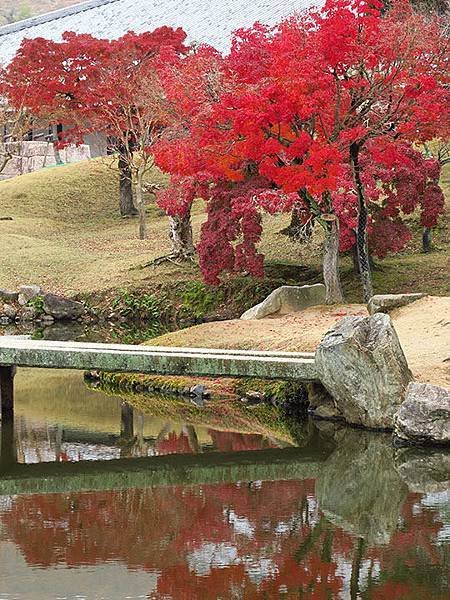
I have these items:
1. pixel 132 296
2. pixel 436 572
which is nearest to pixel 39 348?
pixel 436 572

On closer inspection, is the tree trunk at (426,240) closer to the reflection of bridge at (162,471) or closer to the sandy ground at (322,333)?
the sandy ground at (322,333)

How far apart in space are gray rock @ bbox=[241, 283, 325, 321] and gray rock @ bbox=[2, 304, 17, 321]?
7283 mm

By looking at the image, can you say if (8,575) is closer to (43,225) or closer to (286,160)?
(286,160)

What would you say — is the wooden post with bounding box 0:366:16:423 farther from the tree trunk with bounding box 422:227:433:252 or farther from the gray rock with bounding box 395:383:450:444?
the tree trunk with bounding box 422:227:433:252

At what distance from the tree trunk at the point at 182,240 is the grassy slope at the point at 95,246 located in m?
0.56

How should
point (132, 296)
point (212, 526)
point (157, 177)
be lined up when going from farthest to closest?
point (157, 177) → point (132, 296) → point (212, 526)

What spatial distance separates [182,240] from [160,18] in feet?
66.8

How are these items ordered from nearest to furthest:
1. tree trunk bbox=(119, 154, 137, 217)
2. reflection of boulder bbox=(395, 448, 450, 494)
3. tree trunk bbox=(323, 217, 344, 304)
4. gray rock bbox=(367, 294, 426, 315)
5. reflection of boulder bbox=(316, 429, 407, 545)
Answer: reflection of boulder bbox=(316, 429, 407, 545) < reflection of boulder bbox=(395, 448, 450, 494) < gray rock bbox=(367, 294, 426, 315) < tree trunk bbox=(323, 217, 344, 304) < tree trunk bbox=(119, 154, 137, 217)

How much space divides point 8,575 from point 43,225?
28.6 m

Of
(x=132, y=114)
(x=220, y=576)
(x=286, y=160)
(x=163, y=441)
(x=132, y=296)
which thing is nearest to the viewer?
(x=220, y=576)

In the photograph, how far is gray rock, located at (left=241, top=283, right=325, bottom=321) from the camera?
21203 mm

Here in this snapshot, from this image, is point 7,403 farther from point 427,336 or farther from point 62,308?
point 62,308

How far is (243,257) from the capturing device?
2341cm

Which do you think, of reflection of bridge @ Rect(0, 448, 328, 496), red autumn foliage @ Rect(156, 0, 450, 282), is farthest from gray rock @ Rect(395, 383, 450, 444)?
red autumn foliage @ Rect(156, 0, 450, 282)
